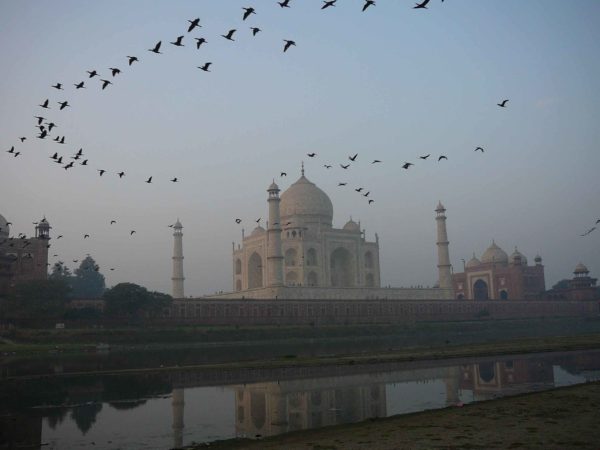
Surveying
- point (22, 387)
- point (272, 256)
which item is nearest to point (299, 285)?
point (272, 256)

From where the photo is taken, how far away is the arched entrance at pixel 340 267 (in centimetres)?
7538

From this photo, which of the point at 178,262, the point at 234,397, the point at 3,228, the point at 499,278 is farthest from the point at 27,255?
the point at 499,278

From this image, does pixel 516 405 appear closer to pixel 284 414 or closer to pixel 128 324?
pixel 284 414

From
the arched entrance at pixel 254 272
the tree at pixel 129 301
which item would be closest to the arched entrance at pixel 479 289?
the arched entrance at pixel 254 272

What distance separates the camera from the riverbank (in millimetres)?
10766

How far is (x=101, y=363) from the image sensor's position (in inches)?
1228

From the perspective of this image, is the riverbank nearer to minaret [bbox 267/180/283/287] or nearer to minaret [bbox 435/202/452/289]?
minaret [bbox 267/180/283/287]

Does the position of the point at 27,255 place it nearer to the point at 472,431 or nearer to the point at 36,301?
the point at 36,301

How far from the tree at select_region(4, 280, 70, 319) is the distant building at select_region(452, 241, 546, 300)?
5758 centimetres

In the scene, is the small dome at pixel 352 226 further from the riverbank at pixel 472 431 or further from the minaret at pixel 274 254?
the riverbank at pixel 472 431

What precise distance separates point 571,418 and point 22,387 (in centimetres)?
1805

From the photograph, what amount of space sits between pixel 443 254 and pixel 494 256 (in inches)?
693

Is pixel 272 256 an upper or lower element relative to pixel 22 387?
upper

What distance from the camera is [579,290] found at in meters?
84.3
